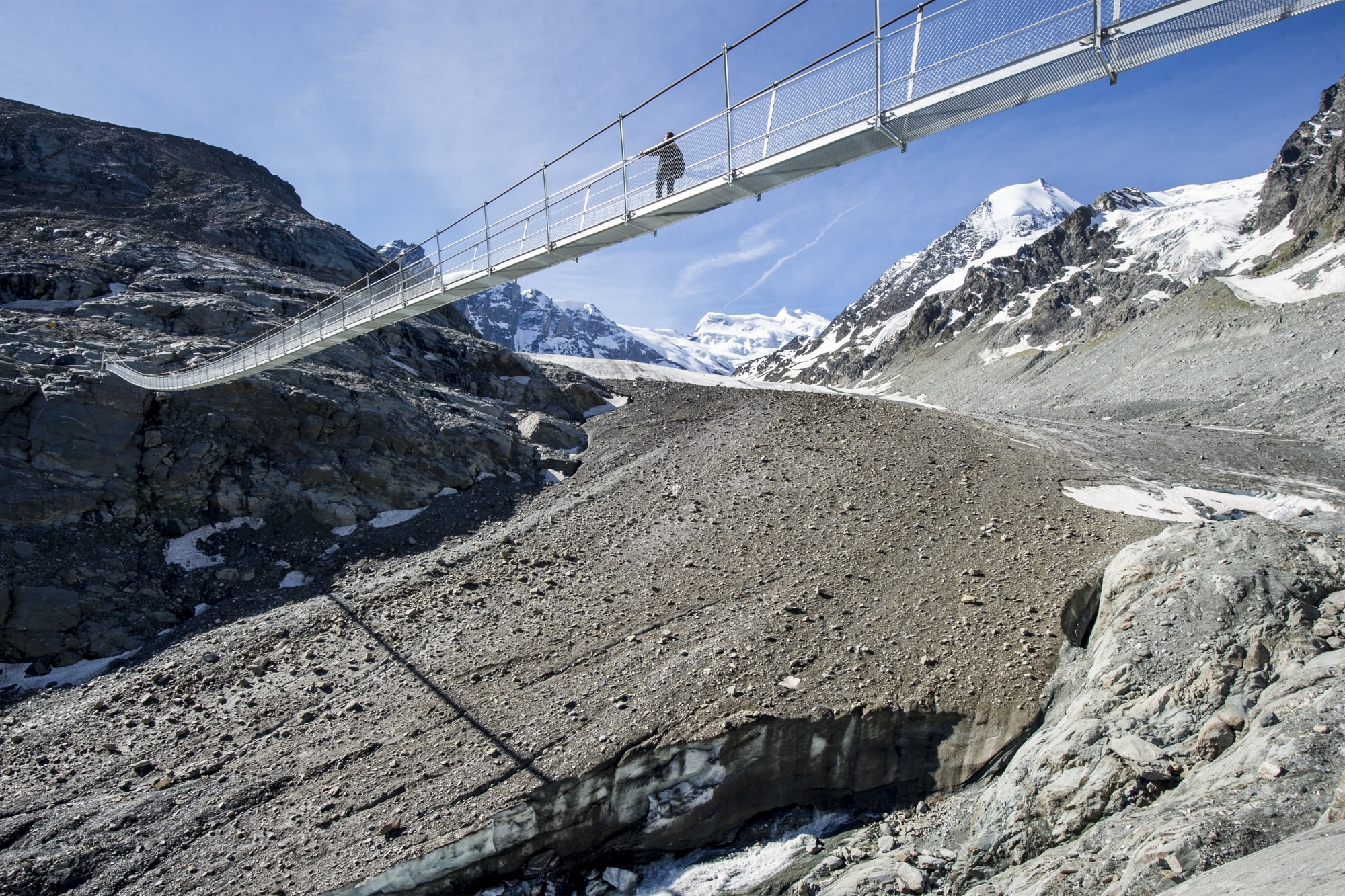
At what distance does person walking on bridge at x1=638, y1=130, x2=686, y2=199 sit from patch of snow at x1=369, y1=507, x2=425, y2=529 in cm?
1359

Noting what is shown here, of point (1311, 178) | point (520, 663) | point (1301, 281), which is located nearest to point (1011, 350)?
point (1311, 178)

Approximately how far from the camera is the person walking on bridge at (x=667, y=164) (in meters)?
12.1

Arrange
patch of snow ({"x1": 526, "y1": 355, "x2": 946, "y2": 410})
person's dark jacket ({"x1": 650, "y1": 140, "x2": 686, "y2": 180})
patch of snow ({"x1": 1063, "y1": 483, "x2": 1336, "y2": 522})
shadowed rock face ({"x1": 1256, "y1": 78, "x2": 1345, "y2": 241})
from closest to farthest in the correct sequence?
person's dark jacket ({"x1": 650, "y1": 140, "x2": 686, "y2": 180})
patch of snow ({"x1": 1063, "y1": 483, "x2": 1336, "y2": 522})
patch of snow ({"x1": 526, "y1": 355, "x2": 946, "y2": 410})
shadowed rock face ({"x1": 1256, "y1": 78, "x2": 1345, "y2": 241})

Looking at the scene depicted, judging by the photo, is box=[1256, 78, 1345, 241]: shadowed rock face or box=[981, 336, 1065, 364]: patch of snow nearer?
box=[1256, 78, 1345, 241]: shadowed rock face

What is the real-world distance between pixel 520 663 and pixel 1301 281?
80.4m

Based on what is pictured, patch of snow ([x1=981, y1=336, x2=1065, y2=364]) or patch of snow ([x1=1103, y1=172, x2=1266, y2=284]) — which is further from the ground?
patch of snow ([x1=1103, y1=172, x2=1266, y2=284])

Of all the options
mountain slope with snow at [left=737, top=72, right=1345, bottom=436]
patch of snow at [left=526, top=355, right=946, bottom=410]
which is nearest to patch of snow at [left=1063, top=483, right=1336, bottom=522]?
mountain slope with snow at [left=737, top=72, right=1345, bottom=436]

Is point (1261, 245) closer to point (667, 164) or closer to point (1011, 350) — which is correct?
point (1011, 350)

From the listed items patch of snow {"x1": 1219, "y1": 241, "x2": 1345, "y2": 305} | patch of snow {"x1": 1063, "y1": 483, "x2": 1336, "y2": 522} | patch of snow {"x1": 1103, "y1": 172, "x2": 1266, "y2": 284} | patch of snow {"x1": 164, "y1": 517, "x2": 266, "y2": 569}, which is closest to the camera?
patch of snow {"x1": 164, "y1": 517, "x2": 266, "y2": 569}

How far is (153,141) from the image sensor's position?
4319 centimetres

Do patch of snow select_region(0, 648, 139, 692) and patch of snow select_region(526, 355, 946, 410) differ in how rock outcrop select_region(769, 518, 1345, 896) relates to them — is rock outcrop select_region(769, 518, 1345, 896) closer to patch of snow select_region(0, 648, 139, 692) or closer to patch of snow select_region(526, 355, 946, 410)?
patch of snow select_region(0, 648, 139, 692)

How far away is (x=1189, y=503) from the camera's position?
19703 millimetres

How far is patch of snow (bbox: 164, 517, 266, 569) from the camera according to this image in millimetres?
18203

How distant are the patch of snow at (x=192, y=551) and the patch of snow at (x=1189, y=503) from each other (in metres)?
23.6
